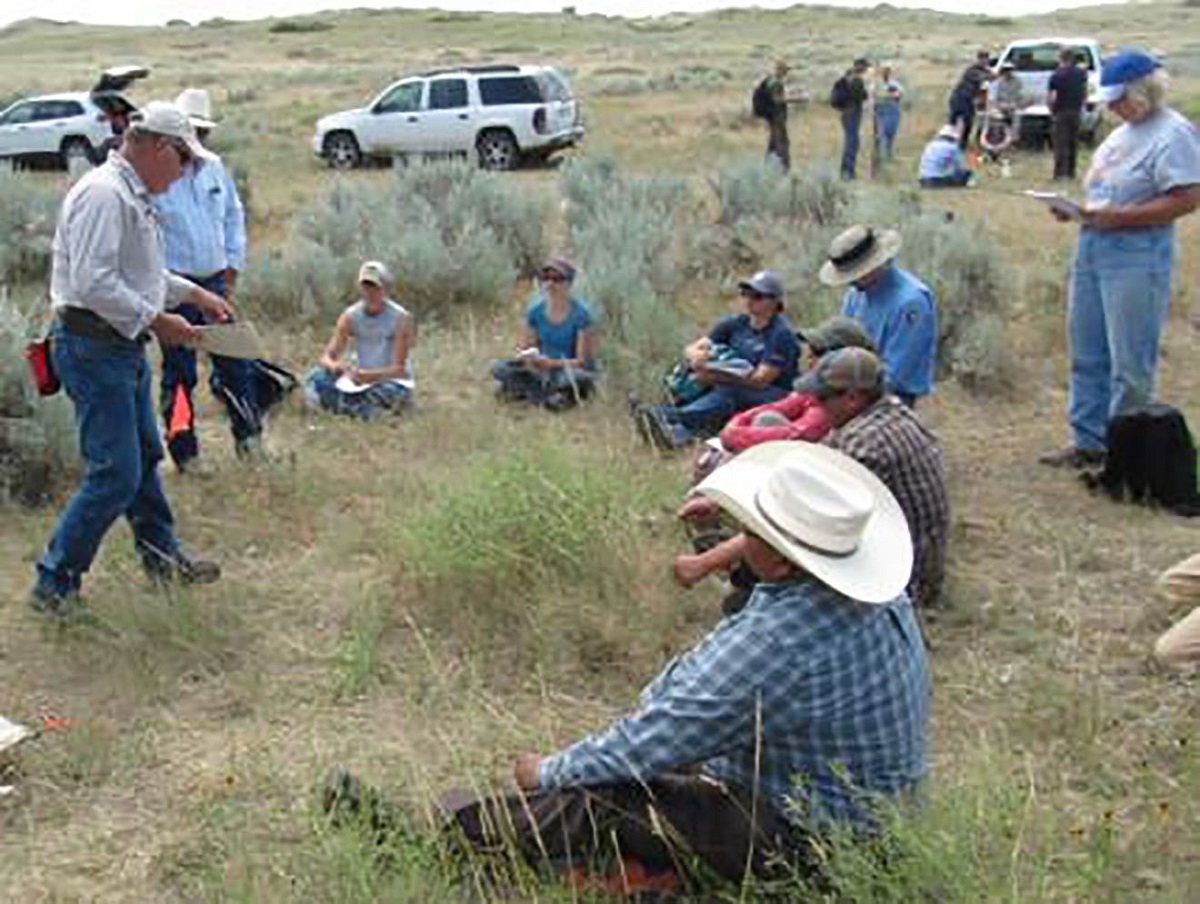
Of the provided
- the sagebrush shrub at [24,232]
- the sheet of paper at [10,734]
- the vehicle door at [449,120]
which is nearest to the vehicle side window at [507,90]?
the vehicle door at [449,120]

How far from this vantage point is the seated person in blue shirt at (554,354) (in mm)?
8289

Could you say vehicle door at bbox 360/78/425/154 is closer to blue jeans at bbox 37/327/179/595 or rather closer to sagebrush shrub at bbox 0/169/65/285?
sagebrush shrub at bbox 0/169/65/285

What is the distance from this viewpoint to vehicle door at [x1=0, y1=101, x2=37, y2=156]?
23.8 metres

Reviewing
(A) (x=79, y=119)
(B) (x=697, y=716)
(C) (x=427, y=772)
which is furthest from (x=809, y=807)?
(A) (x=79, y=119)

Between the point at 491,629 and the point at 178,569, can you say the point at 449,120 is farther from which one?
the point at 491,629

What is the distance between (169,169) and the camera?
5.00 m

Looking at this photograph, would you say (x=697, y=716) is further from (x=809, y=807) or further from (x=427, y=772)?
(x=427, y=772)

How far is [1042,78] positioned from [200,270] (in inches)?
753

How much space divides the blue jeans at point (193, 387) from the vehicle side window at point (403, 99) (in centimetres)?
1599

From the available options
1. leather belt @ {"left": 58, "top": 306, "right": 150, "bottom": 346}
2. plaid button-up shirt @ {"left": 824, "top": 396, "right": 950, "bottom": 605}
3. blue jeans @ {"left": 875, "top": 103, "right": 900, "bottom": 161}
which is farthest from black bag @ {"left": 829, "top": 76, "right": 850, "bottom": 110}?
leather belt @ {"left": 58, "top": 306, "right": 150, "bottom": 346}

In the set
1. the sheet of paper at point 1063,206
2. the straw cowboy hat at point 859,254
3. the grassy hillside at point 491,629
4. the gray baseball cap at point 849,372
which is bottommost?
the grassy hillside at point 491,629

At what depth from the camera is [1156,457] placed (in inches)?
251

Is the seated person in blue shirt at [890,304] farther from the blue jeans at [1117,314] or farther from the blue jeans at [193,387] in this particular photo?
the blue jeans at [193,387]

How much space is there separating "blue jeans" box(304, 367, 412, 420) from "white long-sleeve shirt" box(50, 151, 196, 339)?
9.70 feet
